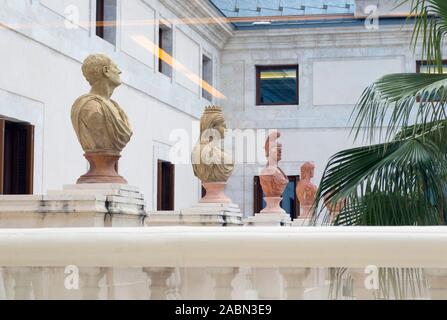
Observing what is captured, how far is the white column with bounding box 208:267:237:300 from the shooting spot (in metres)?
2.70

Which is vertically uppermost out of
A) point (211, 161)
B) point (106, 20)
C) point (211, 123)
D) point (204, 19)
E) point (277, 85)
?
point (204, 19)

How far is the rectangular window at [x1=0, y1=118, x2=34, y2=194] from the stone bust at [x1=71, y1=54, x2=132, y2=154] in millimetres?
4739

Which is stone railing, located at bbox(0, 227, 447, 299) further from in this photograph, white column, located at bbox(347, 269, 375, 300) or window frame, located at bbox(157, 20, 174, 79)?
window frame, located at bbox(157, 20, 174, 79)

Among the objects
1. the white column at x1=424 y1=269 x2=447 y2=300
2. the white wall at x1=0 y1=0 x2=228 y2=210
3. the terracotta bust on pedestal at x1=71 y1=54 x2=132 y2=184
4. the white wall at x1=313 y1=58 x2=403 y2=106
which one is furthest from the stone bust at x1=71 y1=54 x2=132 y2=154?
the white wall at x1=313 y1=58 x2=403 y2=106

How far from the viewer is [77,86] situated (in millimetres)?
12188

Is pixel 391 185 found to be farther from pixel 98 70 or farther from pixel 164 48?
pixel 164 48

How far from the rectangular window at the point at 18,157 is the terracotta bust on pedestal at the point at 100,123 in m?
4.72

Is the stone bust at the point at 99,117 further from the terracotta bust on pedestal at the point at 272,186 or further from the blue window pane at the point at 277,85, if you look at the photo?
the blue window pane at the point at 277,85

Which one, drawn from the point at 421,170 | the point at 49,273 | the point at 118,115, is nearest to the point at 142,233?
the point at 49,273

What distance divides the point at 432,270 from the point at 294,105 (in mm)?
17461

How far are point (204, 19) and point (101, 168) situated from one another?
41.8 feet

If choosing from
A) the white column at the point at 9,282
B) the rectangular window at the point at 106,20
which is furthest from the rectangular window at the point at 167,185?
the white column at the point at 9,282

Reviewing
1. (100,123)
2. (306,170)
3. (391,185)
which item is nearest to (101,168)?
(100,123)

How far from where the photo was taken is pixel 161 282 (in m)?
2.75
